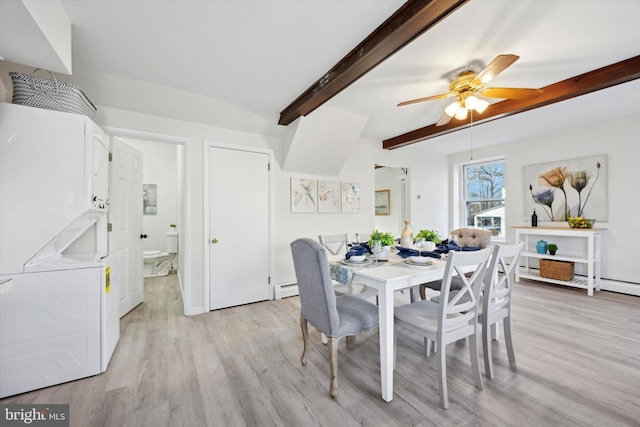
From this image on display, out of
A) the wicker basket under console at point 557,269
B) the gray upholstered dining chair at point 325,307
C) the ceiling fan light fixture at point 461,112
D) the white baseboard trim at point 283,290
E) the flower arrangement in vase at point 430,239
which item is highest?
the ceiling fan light fixture at point 461,112

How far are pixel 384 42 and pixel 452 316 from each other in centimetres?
201

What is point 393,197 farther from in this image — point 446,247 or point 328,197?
point 446,247

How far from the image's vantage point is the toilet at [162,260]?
16.7 feet

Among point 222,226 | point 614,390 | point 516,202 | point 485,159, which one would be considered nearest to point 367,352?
point 614,390

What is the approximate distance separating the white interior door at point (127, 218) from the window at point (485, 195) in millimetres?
6196

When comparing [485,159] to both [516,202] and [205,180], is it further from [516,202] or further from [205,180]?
[205,180]

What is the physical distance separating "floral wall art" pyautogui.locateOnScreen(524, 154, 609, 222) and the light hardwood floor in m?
1.92

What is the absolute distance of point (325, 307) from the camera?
1702mm

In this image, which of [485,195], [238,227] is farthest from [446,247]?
[485,195]

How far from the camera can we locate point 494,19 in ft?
5.95

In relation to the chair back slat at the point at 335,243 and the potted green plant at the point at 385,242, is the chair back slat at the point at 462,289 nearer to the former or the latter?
the potted green plant at the point at 385,242

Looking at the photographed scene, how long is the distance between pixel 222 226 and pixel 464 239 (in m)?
3.02

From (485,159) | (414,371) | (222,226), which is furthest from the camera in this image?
(485,159)

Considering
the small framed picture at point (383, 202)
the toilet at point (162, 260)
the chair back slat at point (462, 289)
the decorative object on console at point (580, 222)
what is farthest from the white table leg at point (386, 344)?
the small framed picture at point (383, 202)
